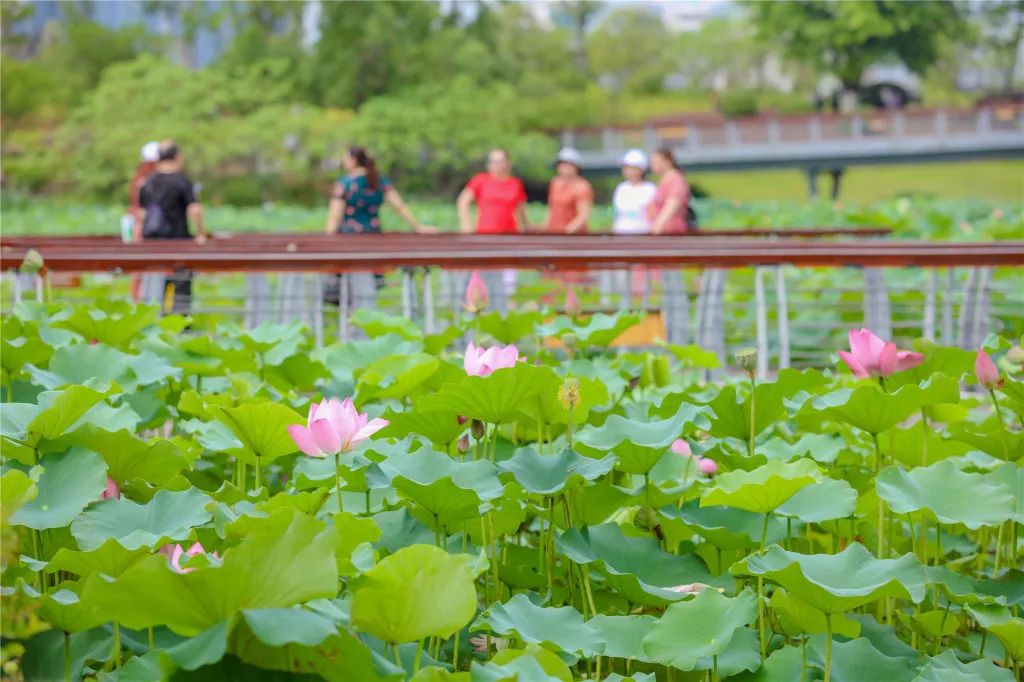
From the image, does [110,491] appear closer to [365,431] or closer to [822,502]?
[365,431]

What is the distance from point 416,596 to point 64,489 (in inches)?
23.1

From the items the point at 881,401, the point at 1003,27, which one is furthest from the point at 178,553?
the point at 1003,27

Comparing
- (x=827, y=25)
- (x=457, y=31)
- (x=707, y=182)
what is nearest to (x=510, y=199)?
(x=457, y=31)

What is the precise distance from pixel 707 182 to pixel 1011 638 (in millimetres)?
48998

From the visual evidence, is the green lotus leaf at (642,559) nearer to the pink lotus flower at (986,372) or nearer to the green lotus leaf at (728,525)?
the green lotus leaf at (728,525)

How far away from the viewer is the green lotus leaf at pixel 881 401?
5.89 feet

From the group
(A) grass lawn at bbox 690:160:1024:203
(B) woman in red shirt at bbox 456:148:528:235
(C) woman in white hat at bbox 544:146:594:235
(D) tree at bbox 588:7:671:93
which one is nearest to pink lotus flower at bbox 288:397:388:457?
(B) woman in red shirt at bbox 456:148:528:235

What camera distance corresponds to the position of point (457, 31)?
123 feet

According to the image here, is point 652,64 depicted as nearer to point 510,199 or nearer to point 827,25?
point 827,25

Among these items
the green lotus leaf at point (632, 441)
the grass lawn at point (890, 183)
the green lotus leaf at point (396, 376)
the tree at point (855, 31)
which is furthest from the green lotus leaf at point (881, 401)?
the tree at point (855, 31)

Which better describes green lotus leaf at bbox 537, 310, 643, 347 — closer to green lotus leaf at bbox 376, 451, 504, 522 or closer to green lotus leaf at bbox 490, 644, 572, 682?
green lotus leaf at bbox 376, 451, 504, 522

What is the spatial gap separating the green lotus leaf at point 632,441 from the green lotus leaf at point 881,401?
24 cm

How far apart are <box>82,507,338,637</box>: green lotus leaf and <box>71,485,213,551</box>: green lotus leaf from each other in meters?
0.37

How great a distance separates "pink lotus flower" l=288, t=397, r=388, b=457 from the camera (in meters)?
1.43
